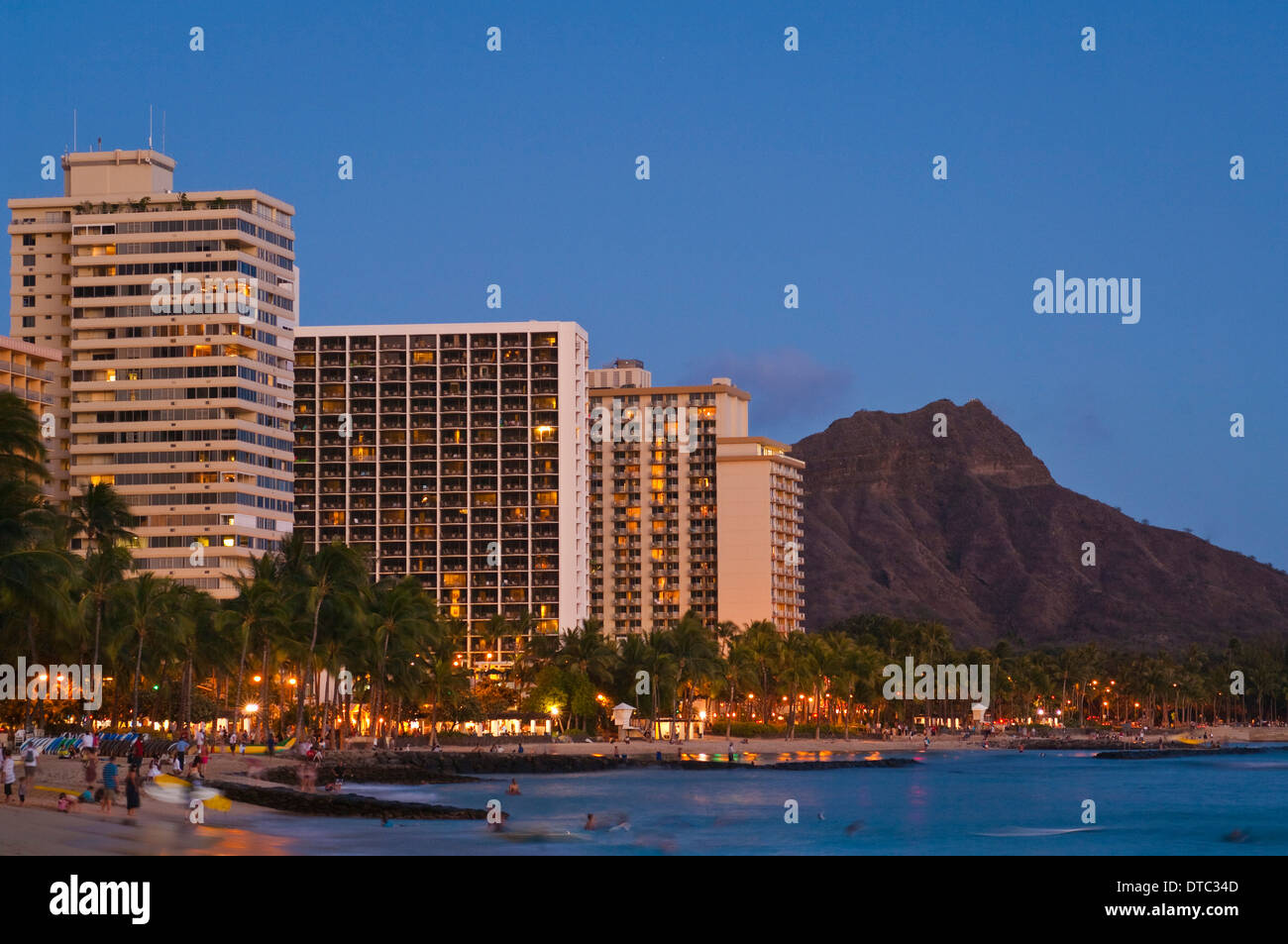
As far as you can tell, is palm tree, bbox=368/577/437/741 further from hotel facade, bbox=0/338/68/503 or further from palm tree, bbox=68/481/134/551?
hotel facade, bbox=0/338/68/503

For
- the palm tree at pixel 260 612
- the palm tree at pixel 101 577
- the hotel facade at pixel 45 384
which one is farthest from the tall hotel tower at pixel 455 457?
the palm tree at pixel 101 577

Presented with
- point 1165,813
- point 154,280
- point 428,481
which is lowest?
point 1165,813

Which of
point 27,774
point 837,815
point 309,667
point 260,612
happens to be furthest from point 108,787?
point 309,667

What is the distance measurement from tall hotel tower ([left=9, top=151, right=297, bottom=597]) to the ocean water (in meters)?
50.7

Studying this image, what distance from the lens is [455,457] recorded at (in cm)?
18750

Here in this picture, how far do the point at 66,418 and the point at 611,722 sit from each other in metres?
59.1

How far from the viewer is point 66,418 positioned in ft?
479

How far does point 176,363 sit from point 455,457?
50.7 metres

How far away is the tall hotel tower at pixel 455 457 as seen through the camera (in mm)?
184125

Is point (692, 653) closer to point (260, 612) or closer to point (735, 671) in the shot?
point (735, 671)
